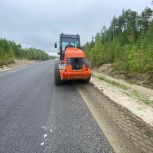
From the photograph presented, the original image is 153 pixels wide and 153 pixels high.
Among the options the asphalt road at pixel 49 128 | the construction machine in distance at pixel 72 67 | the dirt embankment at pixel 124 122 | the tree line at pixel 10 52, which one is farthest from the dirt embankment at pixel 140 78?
the tree line at pixel 10 52

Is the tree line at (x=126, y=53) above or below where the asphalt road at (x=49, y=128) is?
above

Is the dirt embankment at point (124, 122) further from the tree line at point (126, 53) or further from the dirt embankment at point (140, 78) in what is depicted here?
the tree line at point (126, 53)

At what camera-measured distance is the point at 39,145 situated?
4.61 m

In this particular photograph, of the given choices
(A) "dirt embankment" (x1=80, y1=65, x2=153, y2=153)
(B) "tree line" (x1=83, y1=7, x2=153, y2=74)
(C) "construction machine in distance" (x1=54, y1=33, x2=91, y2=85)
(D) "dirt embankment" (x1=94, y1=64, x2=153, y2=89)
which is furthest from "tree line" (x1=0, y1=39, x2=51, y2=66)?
(A) "dirt embankment" (x1=80, y1=65, x2=153, y2=153)

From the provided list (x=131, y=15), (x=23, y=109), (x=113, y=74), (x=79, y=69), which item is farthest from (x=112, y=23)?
(x=23, y=109)

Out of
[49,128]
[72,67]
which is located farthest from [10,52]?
[49,128]

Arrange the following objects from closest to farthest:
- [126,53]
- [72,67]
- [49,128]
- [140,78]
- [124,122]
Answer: [49,128], [124,122], [72,67], [140,78], [126,53]

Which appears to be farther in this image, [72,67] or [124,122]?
[72,67]

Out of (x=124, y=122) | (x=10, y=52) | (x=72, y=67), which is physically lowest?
(x=10, y=52)

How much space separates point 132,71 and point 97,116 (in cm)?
1269

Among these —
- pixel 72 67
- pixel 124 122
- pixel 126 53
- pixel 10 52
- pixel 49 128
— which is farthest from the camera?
pixel 10 52

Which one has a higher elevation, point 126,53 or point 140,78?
point 126,53

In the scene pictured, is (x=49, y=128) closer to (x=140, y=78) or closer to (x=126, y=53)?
(x=140, y=78)

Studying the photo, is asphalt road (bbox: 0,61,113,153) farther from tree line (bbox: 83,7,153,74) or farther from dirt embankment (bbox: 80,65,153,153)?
tree line (bbox: 83,7,153,74)
